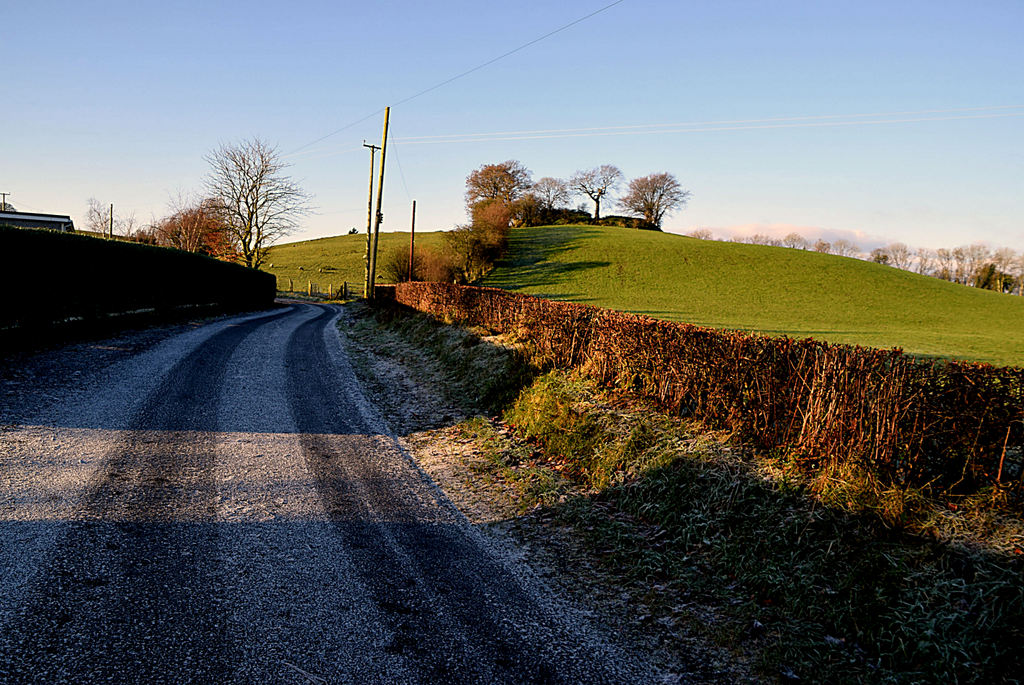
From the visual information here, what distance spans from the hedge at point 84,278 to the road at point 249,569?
5356mm

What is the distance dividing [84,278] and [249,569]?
13987 mm

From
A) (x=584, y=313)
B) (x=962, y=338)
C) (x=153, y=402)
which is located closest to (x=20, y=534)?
(x=153, y=402)

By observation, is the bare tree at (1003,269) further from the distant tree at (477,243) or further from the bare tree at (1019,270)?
the distant tree at (477,243)

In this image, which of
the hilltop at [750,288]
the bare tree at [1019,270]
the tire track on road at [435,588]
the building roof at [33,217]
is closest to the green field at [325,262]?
the hilltop at [750,288]

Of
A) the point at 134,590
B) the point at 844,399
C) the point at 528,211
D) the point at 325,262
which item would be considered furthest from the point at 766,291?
the point at 325,262

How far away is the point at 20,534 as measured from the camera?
449 centimetres

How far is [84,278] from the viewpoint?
1456cm

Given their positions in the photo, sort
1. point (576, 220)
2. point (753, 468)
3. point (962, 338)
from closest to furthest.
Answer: point (753, 468)
point (962, 338)
point (576, 220)

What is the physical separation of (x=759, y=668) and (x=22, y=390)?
10728 millimetres

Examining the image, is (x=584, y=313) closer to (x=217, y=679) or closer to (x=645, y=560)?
(x=645, y=560)

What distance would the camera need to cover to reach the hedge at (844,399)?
4.45 meters

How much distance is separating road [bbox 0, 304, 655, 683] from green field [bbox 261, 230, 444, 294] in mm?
51866

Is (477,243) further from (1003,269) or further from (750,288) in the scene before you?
(1003,269)

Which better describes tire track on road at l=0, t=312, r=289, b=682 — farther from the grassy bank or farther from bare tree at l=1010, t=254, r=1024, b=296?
bare tree at l=1010, t=254, r=1024, b=296
